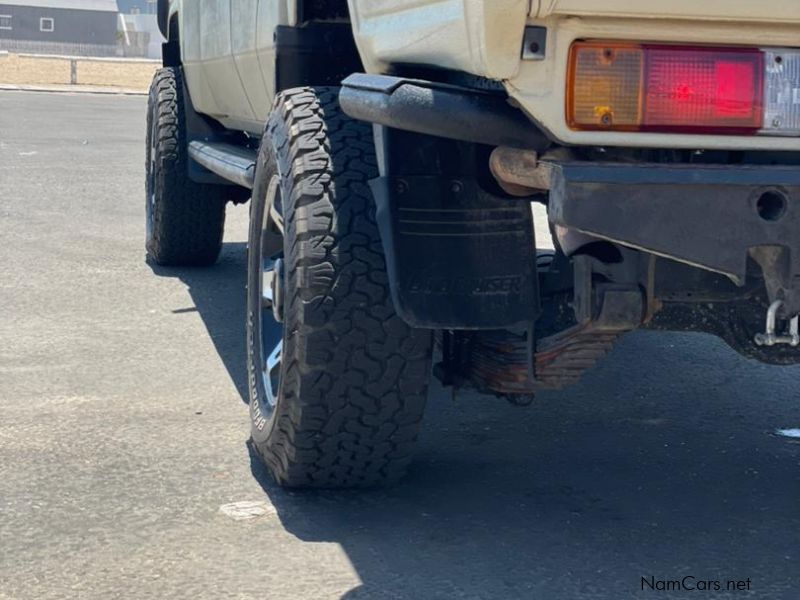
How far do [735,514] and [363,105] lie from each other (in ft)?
4.89

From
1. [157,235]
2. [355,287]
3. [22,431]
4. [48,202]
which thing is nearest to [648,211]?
[355,287]

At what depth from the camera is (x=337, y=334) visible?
11.8 feet

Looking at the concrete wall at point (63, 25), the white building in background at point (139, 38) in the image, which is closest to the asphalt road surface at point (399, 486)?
the white building in background at point (139, 38)

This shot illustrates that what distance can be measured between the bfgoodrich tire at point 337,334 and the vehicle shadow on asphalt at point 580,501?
162 millimetres

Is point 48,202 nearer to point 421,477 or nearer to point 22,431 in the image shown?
point 22,431

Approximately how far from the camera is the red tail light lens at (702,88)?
2809mm

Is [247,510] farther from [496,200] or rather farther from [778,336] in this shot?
[778,336]

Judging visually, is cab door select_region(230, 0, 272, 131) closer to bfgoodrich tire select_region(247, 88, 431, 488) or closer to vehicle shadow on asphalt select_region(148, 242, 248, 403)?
vehicle shadow on asphalt select_region(148, 242, 248, 403)

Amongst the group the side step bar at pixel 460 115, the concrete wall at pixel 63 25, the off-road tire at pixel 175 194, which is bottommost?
the off-road tire at pixel 175 194

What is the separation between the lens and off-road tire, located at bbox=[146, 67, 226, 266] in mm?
7066

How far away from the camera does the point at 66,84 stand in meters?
40.8

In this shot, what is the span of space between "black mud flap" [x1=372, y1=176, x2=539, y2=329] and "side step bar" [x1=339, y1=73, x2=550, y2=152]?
423 millimetres

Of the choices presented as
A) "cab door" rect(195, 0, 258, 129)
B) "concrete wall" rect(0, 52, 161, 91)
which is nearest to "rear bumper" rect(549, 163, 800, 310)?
"cab door" rect(195, 0, 258, 129)

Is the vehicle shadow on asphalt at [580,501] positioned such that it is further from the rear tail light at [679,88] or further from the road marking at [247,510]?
the rear tail light at [679,88]
